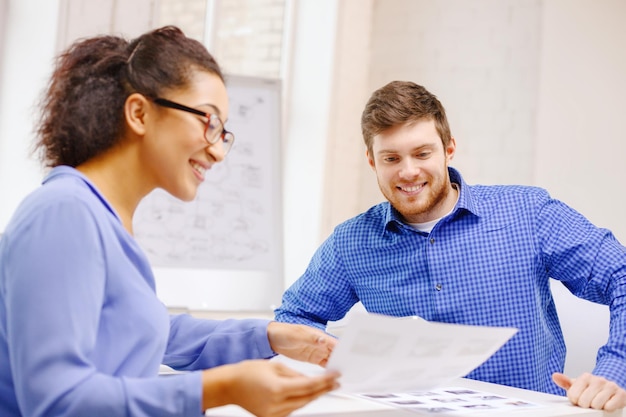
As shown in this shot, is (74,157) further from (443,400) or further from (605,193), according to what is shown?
(605,193)

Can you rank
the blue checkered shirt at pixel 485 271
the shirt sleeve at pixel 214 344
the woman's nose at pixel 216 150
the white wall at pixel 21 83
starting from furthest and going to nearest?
1. the white wall at pixel 21 83
2. the blue checkered shirt at pixel 485 271
3. the shirt sleeve at pixel 214 344
4. the woman's nose at pixel 216 150

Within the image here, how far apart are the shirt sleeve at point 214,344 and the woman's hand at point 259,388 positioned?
16.0 inches

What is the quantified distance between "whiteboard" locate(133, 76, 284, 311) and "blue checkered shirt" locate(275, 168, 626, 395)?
4.18 feet

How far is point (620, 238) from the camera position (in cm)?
351

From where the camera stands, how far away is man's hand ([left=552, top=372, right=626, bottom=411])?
141 cm

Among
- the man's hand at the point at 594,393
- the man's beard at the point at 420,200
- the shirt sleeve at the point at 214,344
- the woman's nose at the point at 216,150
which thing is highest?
the woman's nose at the point at 216,150

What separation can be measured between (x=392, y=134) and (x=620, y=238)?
196cm

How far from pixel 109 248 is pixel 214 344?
0.42 meters

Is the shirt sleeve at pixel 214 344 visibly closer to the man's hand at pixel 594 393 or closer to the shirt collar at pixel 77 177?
the shirt collar at pixel 77 177

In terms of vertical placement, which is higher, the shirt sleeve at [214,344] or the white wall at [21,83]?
the white wall at [21,83]

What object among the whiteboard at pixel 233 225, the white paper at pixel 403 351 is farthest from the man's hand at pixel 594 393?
the whiteboard at pixel 233 225

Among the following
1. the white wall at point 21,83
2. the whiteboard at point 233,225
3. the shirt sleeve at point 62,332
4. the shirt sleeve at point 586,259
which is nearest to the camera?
the shirt sleeve at point 62,332

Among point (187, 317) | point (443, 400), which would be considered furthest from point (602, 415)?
point (187, 317)

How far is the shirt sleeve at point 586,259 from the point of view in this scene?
1.78 m
